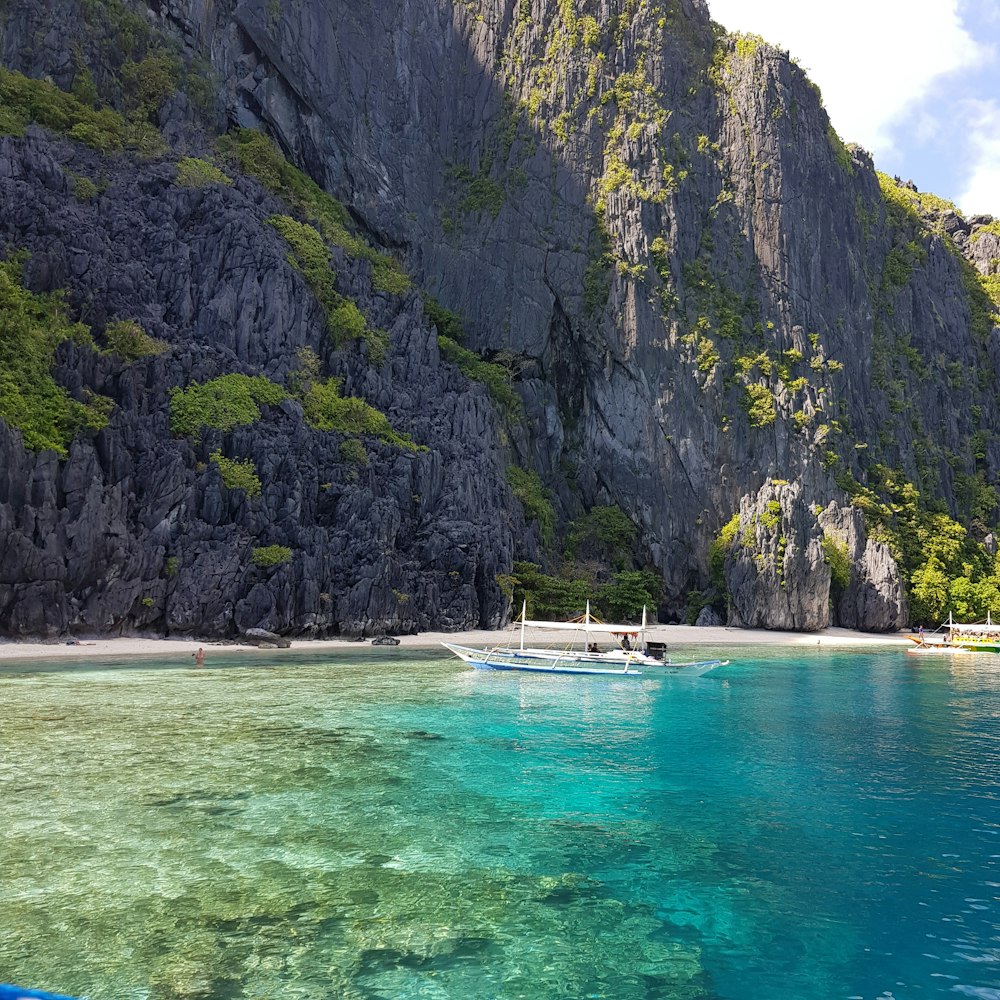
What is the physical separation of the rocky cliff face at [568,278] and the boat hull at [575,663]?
15639mm

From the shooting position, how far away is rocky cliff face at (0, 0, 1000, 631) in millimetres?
62656

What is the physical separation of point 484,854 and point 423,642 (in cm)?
4264

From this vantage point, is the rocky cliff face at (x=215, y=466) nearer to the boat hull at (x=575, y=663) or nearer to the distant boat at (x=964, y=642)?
the boat hull at (x=575, y=663)

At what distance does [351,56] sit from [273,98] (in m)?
13.1

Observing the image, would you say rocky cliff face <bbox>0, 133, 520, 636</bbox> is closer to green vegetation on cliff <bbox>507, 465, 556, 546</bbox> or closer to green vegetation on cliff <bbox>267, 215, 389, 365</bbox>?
green vegetation on cliff <bbox>267, 215, 389, 365</bbox>

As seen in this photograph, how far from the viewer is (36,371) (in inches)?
1881

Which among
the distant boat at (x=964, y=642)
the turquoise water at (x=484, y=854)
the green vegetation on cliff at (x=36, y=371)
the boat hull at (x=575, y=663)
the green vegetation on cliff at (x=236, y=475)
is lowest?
the turquoise water at (x=484, y=854)

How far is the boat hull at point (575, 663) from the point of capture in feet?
137

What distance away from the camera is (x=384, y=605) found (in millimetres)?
57469

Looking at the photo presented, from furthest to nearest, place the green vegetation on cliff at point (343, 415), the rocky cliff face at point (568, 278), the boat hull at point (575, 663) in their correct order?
the rocky cliff face at point (568, 278), the green vegetation on cliff at point (343, 415), the boat hull at point (575, 663)

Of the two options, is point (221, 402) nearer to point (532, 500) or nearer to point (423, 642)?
point (423, 642)

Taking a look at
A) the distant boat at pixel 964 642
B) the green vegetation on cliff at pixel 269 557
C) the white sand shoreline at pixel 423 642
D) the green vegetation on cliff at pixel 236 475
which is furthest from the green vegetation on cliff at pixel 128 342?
the distant boat at pixel 964 642

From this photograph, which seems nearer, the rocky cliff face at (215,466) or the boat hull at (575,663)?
the boat hull at (575,663)

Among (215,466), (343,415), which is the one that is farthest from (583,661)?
(343,415)
